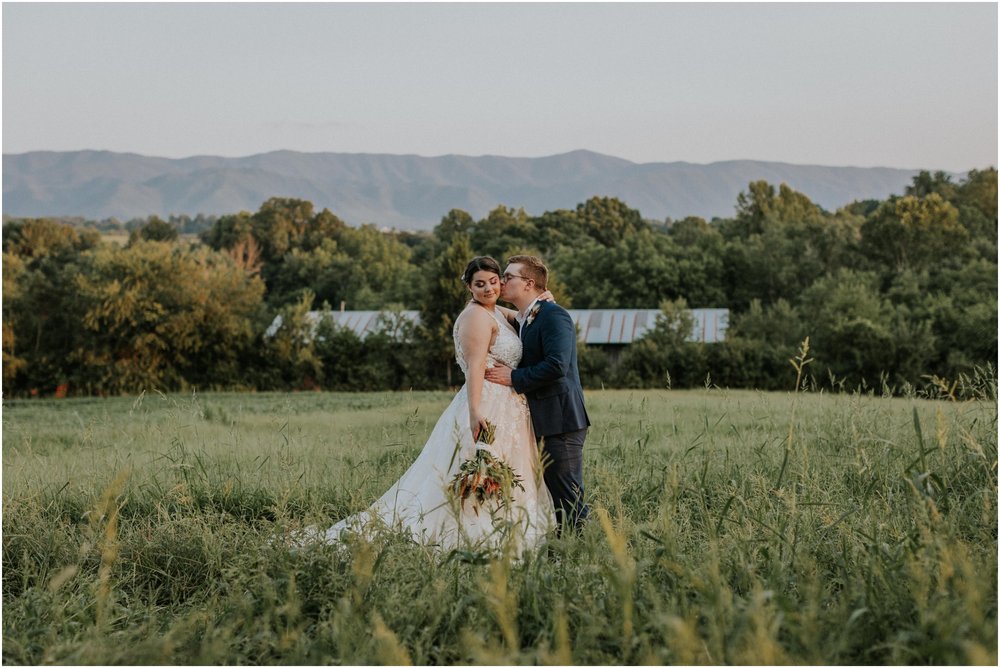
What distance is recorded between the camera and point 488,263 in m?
5.71

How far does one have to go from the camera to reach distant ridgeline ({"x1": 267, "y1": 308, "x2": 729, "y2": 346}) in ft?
118

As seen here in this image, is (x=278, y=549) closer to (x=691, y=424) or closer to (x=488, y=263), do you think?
(x=488, y=263)

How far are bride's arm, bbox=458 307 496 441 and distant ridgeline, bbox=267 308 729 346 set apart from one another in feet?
94.4

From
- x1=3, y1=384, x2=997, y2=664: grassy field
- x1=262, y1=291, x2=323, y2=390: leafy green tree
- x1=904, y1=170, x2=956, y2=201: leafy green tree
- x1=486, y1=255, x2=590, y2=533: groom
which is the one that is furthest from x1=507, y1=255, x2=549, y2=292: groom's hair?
x1=904, y1=170, x2=956, y2=201: leafy green tree

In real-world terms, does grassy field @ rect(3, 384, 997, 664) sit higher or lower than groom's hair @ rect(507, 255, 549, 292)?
lower

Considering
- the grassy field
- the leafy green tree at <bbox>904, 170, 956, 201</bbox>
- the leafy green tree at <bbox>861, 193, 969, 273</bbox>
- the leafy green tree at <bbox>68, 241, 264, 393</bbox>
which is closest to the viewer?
the grassy field

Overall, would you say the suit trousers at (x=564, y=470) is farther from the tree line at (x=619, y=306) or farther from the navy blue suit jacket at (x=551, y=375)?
the tree line at (x=619, y=306)

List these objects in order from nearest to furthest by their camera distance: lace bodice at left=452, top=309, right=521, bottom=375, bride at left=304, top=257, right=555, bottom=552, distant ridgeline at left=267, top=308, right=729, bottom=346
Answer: bride at left=304, top=257, right=555, bottom=552 < lace bodice at left=452, top=309, right=521, bottom=375 < distant ridgeline at left=267, top=308, right=729, bottom=346

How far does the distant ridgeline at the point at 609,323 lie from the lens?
36.1 metres

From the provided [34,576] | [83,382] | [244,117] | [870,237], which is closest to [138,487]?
[34,576]

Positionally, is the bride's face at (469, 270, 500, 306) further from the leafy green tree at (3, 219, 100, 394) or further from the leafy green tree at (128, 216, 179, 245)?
the leafy green tree at (128, 216, 179, 245)

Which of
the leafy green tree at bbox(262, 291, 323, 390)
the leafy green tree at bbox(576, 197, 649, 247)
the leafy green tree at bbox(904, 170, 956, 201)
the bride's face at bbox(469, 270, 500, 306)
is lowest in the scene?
the leafy green tree at bbox(262, 291, 323, 390)

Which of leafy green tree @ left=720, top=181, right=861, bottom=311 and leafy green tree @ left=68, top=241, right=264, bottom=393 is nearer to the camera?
leafy green tree @ left=68, top=241, right=264, bottom=393

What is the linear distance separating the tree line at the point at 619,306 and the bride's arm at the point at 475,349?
527 inches
